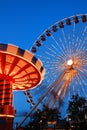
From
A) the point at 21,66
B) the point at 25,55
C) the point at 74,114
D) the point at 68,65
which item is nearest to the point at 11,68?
the point at 21,66

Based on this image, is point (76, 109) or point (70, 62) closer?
point (70, 62)

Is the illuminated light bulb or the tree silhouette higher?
the illuminated light bulb

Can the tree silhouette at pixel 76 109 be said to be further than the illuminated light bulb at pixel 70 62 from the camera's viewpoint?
Yes

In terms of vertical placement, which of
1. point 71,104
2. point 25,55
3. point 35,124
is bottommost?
point 35,124

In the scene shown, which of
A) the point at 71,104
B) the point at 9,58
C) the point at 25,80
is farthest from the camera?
the point at 71,104

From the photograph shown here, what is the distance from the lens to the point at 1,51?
2089cm

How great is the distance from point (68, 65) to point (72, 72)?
99 cm

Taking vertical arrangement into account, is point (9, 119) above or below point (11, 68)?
below

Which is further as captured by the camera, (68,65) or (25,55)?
(68,65)

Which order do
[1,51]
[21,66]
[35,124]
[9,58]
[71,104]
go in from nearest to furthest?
[1,51] → [9,58] → [21,66] → [35,124] → [71,104]

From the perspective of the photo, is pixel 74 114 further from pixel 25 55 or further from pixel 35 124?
pixel 25 55

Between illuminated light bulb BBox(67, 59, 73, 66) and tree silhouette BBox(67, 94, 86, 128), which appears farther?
tree silhouette BBox(67, 94, 86, 128)

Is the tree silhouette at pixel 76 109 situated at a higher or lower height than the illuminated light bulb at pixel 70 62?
lower

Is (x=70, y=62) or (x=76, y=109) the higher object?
(x=70, y=62)
